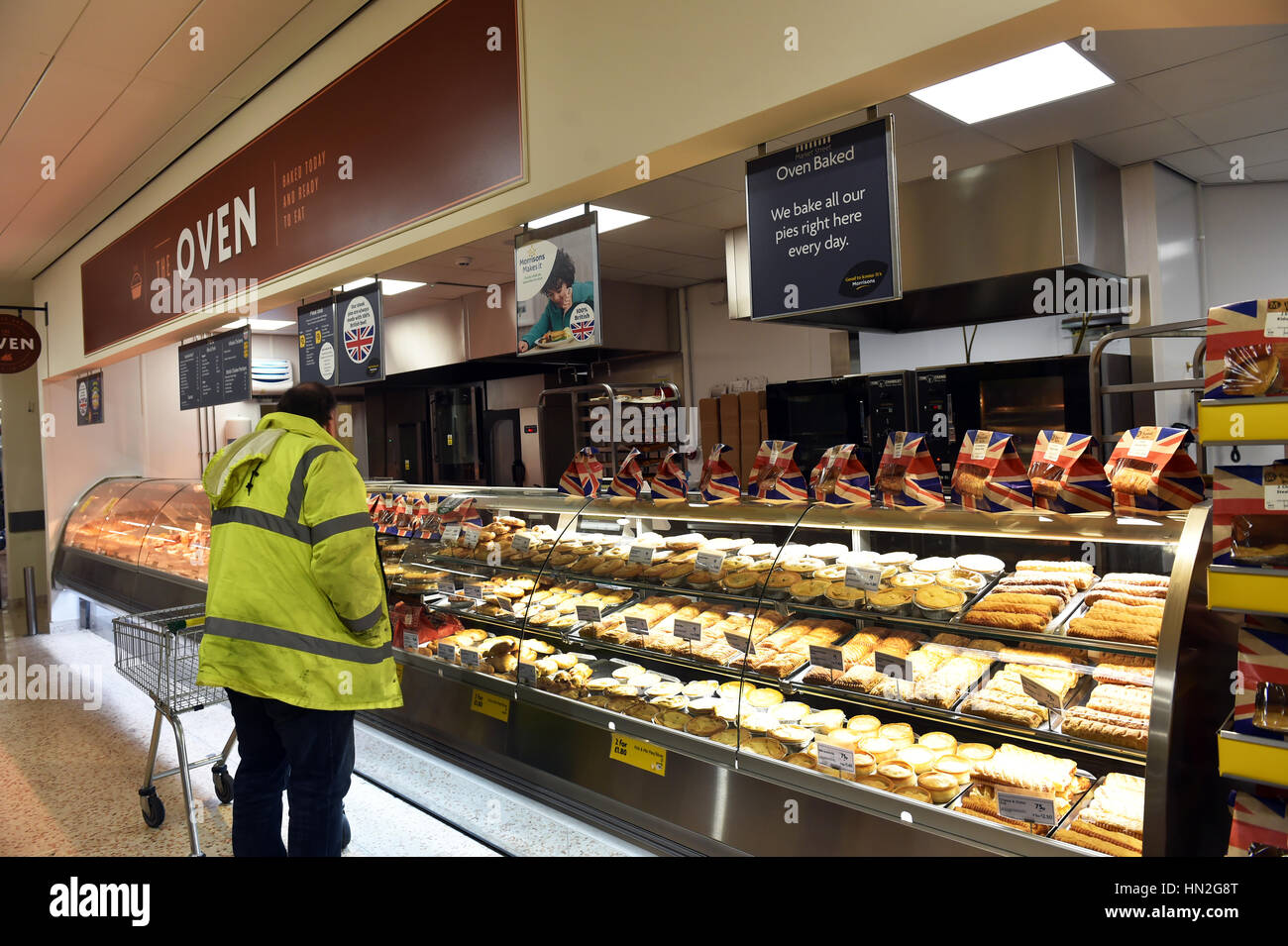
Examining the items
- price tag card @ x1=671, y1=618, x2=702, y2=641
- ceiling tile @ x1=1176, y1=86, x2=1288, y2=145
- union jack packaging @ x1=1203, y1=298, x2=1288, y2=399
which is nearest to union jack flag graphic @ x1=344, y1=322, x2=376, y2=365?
price tag card @ x1=671, y1=618, x2=702, y2=641

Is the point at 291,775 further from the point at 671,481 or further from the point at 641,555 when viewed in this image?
the point at 671,481

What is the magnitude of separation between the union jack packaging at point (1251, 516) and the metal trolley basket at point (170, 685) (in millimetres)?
3383

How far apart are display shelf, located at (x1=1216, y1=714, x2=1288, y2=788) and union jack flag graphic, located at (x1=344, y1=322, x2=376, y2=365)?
4.03 meters

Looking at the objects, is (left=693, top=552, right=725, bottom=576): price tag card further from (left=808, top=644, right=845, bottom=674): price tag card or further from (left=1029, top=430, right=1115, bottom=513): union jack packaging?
(left=1029, top=430, right=1115, bottom=513): union jack packaging

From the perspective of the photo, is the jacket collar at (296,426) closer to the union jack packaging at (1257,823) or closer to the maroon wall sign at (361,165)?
the maroon wall sign at (361,165)

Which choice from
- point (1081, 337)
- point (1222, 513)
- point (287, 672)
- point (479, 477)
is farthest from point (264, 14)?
point (479, 477)

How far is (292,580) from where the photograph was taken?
2607 mm

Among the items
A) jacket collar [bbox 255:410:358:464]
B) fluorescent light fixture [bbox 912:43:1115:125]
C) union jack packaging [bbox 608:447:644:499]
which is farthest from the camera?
fluorescent light fixture [bbox 912:43:1115:125]

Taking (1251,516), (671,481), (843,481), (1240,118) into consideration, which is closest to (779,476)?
(843,481)

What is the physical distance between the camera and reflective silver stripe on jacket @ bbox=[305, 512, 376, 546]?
258 cm

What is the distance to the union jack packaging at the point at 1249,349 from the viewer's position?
1.55 meters

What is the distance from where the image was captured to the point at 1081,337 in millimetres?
5223

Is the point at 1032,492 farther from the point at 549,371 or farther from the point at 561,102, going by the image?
the point at 549,371
